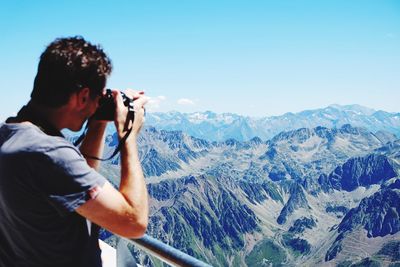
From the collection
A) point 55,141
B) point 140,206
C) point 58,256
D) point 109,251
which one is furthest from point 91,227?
point 109,251

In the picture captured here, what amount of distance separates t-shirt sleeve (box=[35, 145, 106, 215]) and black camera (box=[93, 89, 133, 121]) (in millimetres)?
535

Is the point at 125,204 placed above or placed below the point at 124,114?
below

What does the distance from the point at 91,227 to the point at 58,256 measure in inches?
11.4

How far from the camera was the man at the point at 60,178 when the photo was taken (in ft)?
7.70

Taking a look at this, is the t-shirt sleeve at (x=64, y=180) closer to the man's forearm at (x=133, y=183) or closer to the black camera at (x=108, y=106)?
the man's forearm at (x=133, y=183)

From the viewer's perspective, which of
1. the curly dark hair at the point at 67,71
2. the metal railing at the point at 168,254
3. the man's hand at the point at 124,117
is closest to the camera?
the curly dark hair at the point at 67,71

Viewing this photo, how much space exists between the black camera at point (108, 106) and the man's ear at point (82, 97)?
174mm

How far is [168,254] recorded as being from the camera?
11.3 feet

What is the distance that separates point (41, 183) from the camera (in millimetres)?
2340

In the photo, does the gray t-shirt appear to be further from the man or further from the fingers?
the fingers

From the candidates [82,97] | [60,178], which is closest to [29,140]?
[60,178]

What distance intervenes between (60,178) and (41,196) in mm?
153

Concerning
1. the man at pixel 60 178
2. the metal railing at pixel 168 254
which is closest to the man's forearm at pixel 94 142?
the man at pixel 60 178

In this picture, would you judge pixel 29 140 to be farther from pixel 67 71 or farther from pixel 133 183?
pixel 133 183
